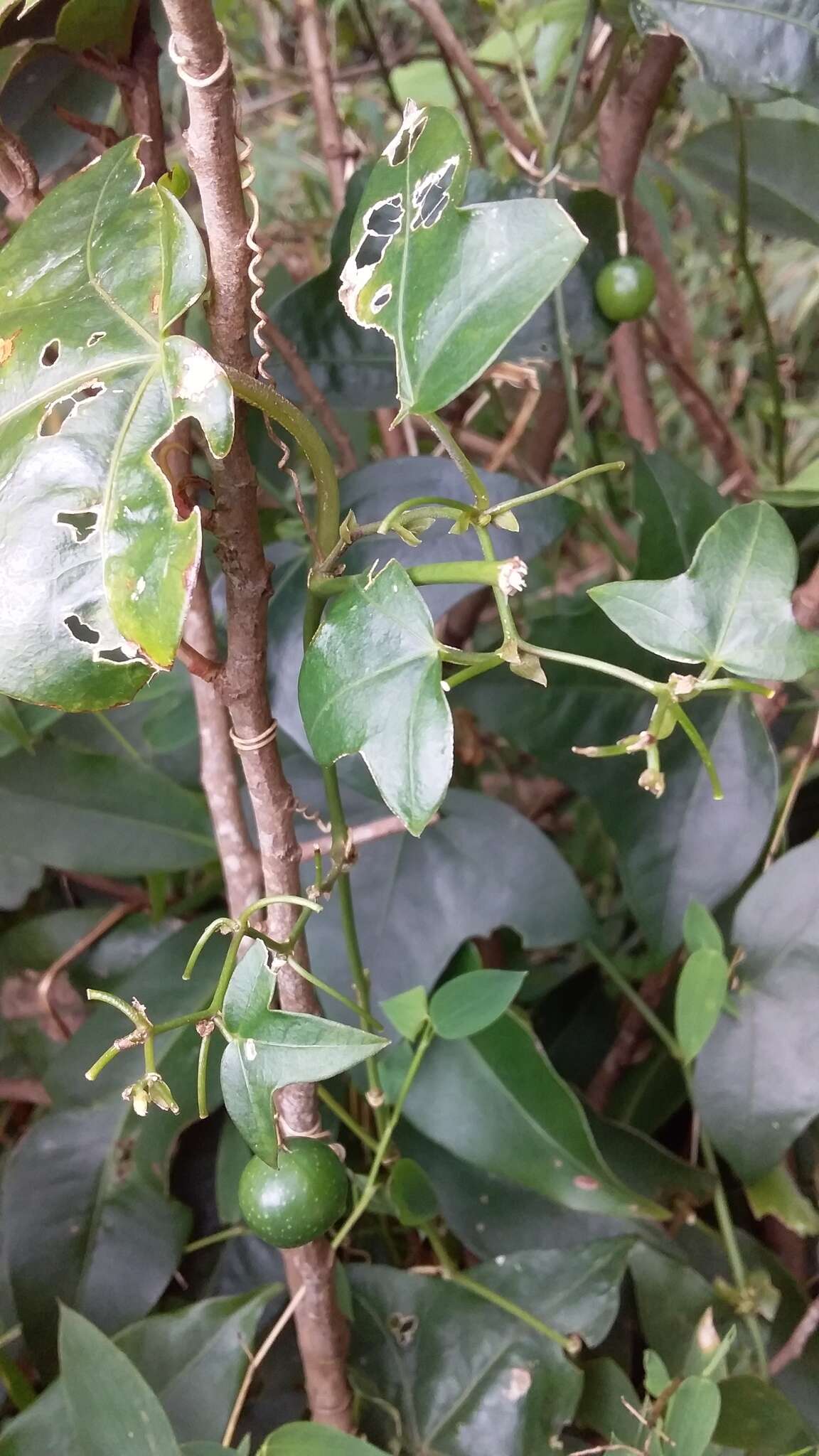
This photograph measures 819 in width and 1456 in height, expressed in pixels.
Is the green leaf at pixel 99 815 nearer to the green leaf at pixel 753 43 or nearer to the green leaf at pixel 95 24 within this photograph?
the green leaf at pixel 95 24

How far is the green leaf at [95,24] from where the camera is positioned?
1.21ft

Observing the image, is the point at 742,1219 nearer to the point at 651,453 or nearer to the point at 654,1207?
the point at 654,1207

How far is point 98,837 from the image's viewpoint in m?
0.64

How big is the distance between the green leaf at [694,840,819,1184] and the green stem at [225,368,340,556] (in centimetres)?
36

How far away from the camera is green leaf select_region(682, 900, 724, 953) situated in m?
0.48

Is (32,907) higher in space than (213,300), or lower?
lower

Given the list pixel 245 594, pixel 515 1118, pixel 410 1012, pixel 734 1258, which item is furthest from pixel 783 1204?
pixel 245 594

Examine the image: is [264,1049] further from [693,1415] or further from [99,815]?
[99,815]

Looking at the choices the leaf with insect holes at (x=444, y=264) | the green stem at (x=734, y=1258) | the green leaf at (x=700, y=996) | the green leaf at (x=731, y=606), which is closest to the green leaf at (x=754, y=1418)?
the green stem at (x=734, y=1258)

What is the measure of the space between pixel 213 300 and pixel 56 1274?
1.91 ft

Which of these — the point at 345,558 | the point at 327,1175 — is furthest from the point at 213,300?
the point at 327,1175

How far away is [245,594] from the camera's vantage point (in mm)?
347

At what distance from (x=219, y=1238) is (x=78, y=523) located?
0.50 m

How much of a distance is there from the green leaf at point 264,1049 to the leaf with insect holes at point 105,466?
11 centimetres
